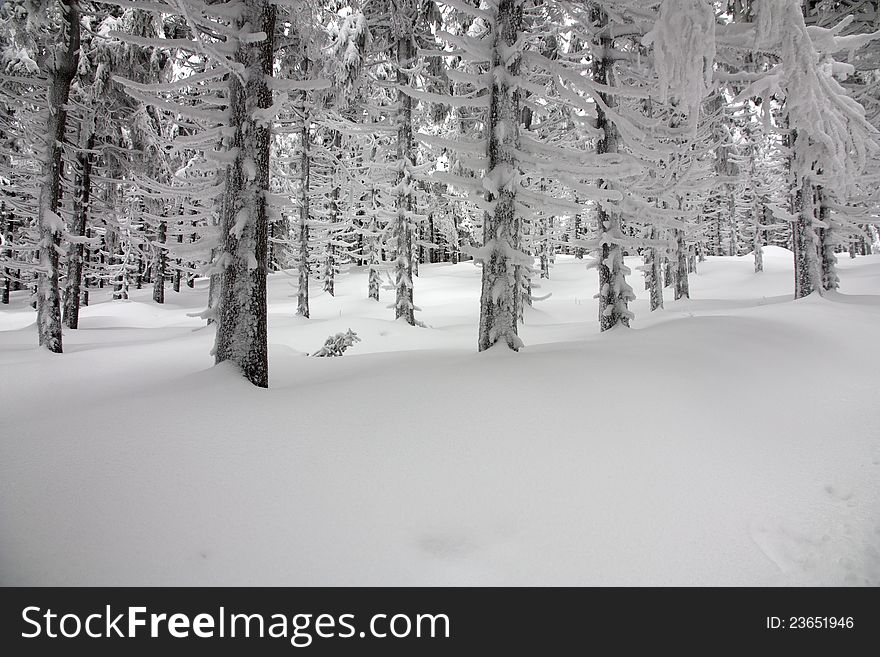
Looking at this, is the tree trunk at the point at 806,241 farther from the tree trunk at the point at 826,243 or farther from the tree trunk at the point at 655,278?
the tree trunk at the point at 655,278

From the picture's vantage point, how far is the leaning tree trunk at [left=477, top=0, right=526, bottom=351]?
5.83 m

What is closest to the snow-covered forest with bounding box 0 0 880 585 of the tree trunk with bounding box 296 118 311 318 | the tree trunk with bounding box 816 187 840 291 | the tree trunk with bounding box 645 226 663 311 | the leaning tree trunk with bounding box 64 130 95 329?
the tree trunk with bounding box 816 187 840 291

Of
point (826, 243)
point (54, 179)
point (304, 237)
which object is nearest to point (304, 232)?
point (304, 237)

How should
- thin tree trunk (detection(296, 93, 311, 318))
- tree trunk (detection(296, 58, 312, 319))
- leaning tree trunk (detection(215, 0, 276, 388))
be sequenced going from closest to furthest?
leaning tree trunk (detection(215, 0, 276, 388))
tree trunk (detection(296, 58, 312, 319))
thin tree trunk (detection(296, 93, 311, 318))

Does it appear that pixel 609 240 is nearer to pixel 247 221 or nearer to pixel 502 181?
pixel 502 181

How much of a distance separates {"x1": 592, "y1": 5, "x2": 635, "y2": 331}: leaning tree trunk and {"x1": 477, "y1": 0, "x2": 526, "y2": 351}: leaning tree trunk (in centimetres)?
279

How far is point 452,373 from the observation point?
4816 millimetres

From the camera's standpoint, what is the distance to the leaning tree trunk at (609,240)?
801 cm

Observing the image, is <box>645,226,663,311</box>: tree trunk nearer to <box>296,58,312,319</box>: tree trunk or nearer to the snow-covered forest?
the snow-covered forest

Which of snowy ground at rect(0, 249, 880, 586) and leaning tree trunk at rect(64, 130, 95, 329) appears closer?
snowy ground at rect(0, 249, 880, 586)

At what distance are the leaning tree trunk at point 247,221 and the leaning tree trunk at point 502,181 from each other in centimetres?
283

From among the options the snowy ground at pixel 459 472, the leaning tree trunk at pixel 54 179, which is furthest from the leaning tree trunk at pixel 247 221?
the leaning tree trunk at pixel 54 179

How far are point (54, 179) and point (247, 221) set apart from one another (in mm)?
9172

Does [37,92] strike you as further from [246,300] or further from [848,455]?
[848,455]
